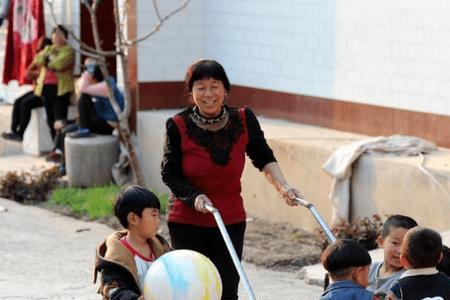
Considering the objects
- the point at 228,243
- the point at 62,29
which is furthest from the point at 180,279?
the point at 62,29

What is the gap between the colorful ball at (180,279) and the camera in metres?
4.83

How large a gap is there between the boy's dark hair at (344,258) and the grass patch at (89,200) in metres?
6.40

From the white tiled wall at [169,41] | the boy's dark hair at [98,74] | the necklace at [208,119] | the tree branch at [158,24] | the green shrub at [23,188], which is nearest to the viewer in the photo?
the necklace at [208,119]

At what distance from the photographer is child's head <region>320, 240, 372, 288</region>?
4754mm

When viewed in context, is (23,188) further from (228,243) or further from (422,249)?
(422,249)

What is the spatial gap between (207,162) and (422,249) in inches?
60.0

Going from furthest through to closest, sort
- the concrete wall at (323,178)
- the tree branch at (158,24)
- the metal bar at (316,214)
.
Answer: the tree branch at (158,24) → the concrete wall at (323,178) → the metal bar at (316,214)

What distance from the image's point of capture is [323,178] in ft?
33.8

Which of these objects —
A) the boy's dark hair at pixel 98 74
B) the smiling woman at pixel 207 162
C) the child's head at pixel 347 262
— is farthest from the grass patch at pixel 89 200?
the child's head at pixel 347 262

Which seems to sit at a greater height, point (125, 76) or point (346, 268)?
point (346, 268)

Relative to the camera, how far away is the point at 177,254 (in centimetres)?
495

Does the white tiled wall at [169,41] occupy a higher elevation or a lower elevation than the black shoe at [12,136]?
higher

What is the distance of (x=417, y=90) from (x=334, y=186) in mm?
1098

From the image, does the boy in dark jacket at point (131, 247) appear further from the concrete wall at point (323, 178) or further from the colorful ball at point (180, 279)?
the concrete wall at point (323, 178)
